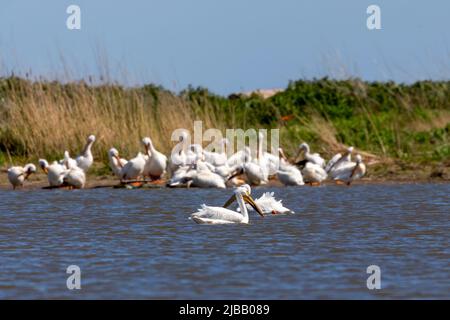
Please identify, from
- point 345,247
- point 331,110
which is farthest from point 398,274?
point 331,110

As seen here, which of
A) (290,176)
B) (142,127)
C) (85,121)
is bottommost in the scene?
(290,176)

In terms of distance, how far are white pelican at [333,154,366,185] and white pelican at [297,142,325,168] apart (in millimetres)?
521

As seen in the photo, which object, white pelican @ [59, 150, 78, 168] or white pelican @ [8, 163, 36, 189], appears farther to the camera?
white pelican @ [59, 150, 78, 168]

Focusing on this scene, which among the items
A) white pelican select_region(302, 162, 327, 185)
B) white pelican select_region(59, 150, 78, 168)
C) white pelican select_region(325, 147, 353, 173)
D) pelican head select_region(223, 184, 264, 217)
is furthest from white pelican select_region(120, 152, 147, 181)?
pelican head select_region(223, 184, 264, 217)

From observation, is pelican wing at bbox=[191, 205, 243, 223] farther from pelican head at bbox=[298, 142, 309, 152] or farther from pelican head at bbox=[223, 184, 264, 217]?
pelican head at bbox=[298, 142, 309, 152]

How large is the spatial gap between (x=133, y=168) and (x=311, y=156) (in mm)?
3014

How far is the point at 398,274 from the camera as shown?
856 centimetres

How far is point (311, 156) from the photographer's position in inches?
734

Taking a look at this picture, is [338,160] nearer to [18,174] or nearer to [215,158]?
[215,158]

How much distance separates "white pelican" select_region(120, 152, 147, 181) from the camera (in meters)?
17.4

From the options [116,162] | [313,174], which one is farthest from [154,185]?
[313,174]

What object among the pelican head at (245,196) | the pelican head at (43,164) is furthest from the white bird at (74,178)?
the pelican head at (245,196)

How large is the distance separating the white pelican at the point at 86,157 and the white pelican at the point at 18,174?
0.89 m
